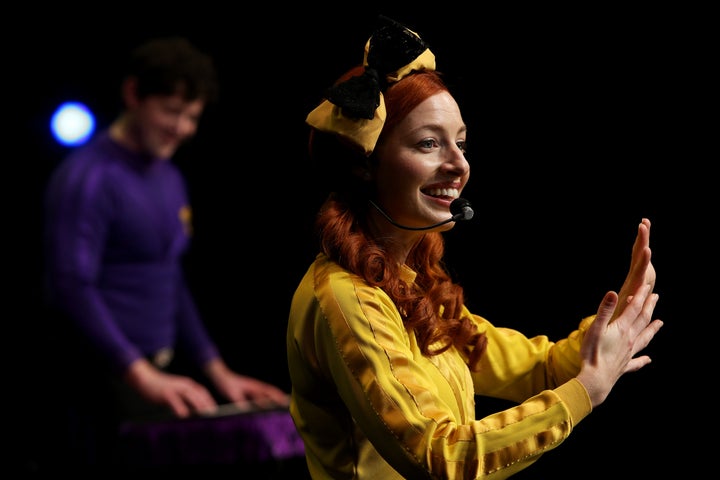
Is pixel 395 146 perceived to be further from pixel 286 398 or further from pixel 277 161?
pixel 277 161

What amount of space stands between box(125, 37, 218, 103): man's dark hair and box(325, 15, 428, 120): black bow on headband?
2055mm

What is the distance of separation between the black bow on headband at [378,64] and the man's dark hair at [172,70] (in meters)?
2.05

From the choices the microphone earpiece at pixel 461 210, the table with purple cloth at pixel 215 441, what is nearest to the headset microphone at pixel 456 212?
the microphone earpiece at pixel 461 210

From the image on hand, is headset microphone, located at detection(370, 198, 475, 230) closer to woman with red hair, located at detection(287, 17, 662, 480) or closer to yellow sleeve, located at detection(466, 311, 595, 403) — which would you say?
woman with red hair, located at detection(287, 17, 662, 480)

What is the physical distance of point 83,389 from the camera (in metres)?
3.83

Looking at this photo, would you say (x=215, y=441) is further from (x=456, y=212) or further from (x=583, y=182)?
(x=456, y=212)

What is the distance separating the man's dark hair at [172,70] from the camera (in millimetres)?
3955

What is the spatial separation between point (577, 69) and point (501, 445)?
6.40 ft

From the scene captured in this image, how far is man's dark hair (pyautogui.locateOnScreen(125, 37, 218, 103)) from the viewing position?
156 inches

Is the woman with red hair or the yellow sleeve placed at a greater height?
the woman with red hair

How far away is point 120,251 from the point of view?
154 inches

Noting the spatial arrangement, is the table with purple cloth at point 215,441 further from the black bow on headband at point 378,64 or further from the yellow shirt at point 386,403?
the black bow on headband at point 378,64

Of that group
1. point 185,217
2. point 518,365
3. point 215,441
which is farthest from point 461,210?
point 185,217

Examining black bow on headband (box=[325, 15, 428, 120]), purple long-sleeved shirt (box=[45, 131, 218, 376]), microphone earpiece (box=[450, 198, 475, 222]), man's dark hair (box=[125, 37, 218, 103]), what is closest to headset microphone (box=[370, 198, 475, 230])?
microphone earpiece (box=[450, 198, 475, 222])
